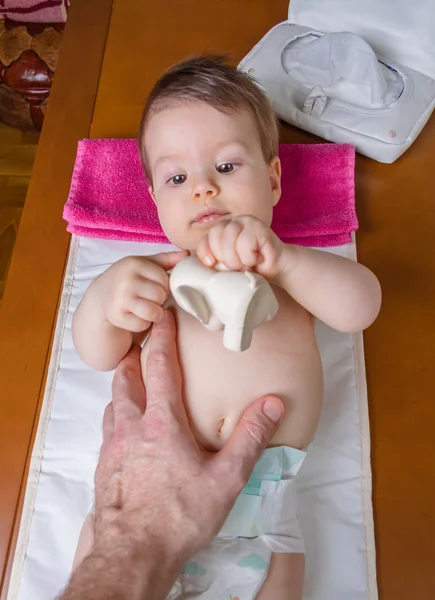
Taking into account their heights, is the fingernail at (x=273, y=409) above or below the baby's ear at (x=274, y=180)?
below

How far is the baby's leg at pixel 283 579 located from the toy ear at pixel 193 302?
0.35 m

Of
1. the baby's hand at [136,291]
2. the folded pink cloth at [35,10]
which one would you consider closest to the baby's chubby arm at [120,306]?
the baby's hand at [136,291]

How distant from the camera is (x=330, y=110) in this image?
1.12 metres

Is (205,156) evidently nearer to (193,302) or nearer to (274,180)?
(274,180)

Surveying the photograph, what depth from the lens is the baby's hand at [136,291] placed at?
752 mm

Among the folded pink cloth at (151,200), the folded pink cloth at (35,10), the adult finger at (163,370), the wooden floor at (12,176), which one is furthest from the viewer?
the wooden floor at (12,176)

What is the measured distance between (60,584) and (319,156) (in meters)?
0.83

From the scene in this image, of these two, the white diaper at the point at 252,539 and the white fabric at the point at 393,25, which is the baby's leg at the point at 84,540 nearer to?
the white diaper at the point at 252,539

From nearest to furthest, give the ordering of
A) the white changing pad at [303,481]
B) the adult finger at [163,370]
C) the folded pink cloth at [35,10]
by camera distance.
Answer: the adult finger at [163,370] < the white changing pad at [303,481] < the folded pink cloth at [35,10]

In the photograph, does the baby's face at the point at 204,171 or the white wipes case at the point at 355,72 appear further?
the white wipes case at the point at 355,72

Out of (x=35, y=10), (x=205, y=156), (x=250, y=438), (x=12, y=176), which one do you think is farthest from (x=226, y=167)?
(x=12, y=176)

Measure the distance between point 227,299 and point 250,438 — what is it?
20 cm

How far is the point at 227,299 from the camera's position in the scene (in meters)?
0.61

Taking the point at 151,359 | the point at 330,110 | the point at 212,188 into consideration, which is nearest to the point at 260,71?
the point at 330,110
